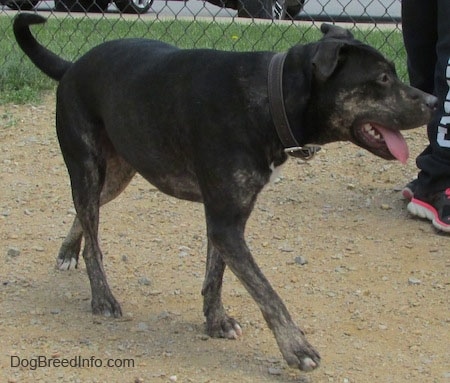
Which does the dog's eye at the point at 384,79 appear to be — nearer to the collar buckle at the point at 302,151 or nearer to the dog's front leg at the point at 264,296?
the collar buckle at the point at 302,151

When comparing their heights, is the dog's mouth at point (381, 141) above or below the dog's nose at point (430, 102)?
below

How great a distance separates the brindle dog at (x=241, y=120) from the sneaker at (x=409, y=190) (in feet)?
5.90

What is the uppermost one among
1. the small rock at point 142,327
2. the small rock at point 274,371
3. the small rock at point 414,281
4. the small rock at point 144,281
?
the small rock at point 414,281

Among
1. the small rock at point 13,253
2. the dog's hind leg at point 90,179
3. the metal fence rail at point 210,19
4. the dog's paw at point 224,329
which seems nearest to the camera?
the dog's paw at point 224,329

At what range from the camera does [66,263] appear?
14.9 feet

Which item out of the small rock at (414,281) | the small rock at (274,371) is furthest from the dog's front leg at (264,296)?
the small rock at (414,281)

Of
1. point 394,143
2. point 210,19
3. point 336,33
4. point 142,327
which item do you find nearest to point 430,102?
point 394,143

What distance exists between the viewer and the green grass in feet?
23.8

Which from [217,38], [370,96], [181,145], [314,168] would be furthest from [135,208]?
[217,38]

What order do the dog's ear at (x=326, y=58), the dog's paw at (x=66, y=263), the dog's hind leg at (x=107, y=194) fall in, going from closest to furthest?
the dog's ear at (x=326, y=58)
the dog's hind leg at (x=107, y=194)
the dog's paw at (x=66, y=263)

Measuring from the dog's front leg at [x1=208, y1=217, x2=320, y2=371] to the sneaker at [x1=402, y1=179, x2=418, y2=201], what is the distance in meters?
2.05

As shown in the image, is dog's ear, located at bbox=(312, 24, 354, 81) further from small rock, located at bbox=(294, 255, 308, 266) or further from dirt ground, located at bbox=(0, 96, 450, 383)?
small rock, located at bbox=(294, 255, 308, 266)

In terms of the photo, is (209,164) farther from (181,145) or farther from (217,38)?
(217,38)

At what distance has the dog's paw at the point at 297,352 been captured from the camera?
334 centimetres
